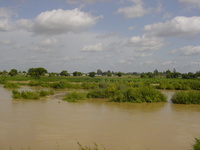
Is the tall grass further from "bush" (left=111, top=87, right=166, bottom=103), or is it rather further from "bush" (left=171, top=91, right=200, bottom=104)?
"bush" (left=171, top=91, right=200, bottom=104)

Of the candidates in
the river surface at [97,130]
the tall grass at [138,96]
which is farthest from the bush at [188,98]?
the river surface at [97,130]

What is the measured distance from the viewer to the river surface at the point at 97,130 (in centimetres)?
848

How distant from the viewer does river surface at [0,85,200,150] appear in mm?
8484

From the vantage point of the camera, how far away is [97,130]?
10383mm

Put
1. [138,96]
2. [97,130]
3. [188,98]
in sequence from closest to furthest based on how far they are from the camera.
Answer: [97,130]
[188,98]
[138,96]

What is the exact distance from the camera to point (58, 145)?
26.5ft

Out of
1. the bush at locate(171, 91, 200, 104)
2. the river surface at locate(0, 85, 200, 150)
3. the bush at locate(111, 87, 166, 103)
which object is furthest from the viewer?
the bush at locate(111, 87, 166, 103)

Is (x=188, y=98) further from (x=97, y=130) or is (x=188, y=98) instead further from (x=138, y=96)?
(x=97, y=130)

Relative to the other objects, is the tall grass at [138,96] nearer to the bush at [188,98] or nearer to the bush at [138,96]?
the bush at [138,96]

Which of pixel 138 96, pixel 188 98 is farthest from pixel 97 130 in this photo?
pixel 188 98

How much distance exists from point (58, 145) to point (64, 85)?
27.5 m

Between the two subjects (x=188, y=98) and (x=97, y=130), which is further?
(x=188, y=98)

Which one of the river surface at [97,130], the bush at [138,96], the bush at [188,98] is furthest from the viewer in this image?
the bush at [138,96]

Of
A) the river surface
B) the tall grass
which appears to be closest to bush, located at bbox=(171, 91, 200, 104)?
the tall grass
